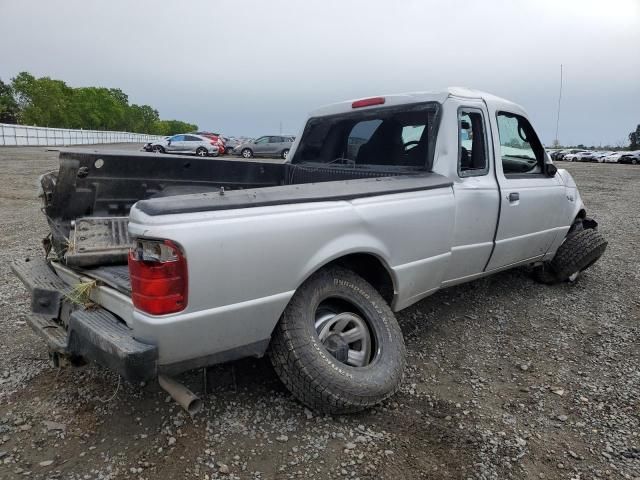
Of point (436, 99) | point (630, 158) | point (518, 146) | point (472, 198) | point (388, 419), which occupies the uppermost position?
point (436, 99)

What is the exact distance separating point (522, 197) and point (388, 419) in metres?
2.27

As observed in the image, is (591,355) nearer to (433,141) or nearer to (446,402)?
(446,402)

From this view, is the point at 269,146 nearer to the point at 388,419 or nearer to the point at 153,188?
the point at 153,188

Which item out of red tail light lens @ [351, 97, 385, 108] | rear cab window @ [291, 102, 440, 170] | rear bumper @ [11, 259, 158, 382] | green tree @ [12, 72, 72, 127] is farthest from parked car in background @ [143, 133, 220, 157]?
green tree @ [12, 72, 72, 127]

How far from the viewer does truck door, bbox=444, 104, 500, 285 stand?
3.45 metres

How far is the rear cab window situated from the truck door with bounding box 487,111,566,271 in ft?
2.13

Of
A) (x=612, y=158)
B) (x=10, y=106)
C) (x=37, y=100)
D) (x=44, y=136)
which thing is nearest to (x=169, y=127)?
(x=10, y=106)

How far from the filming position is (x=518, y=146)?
14.3 ft

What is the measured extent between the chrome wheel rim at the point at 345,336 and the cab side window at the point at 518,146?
1.99 metres

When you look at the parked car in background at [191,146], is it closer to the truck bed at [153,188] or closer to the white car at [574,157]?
the truck bed at [153,188]

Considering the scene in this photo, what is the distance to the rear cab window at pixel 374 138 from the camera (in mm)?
3789

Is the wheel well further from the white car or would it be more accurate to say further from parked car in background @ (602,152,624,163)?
the white car

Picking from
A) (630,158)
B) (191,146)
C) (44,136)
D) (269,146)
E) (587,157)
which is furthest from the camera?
(587,157)

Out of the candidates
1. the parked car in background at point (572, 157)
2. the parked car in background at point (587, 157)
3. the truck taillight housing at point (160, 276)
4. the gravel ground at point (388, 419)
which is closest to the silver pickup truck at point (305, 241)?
the truck taillight housing at point (160, 276)
